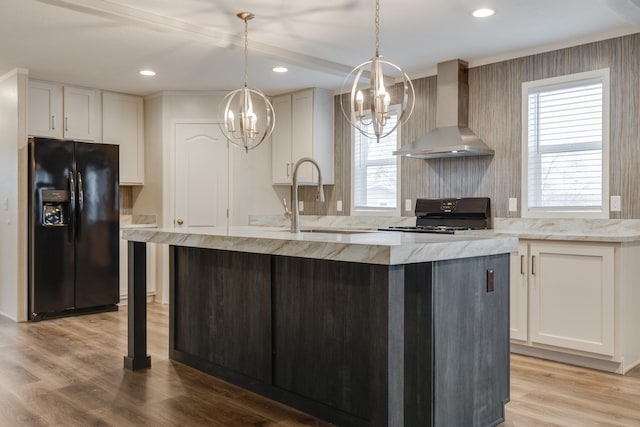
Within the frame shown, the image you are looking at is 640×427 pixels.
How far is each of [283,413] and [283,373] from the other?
0.19 metres

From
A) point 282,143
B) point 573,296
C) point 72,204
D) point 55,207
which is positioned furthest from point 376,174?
point 55,207

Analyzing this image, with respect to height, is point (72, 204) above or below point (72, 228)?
above

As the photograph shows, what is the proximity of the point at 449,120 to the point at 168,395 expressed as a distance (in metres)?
3.10

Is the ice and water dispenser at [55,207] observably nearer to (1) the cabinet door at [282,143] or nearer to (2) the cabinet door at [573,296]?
(1) the cabinet door at [282,143]

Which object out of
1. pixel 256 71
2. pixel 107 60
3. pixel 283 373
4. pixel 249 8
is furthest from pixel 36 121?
pixel 283 373

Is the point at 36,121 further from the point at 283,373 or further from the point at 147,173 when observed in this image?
the point at 283,373

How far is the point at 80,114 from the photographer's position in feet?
18.4

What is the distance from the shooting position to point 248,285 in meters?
→ 2.98

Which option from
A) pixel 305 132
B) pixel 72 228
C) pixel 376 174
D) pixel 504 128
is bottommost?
pixel 72 228

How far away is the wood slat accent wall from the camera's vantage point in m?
3.80

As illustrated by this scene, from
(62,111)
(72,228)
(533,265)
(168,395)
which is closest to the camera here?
(168,395)

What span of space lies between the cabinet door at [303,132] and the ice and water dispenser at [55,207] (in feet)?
7.38

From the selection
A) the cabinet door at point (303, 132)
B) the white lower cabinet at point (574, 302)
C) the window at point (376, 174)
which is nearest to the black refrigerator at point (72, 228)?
the cabinet door at point (303, 132)

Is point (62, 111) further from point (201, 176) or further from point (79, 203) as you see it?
point (201, 176)
